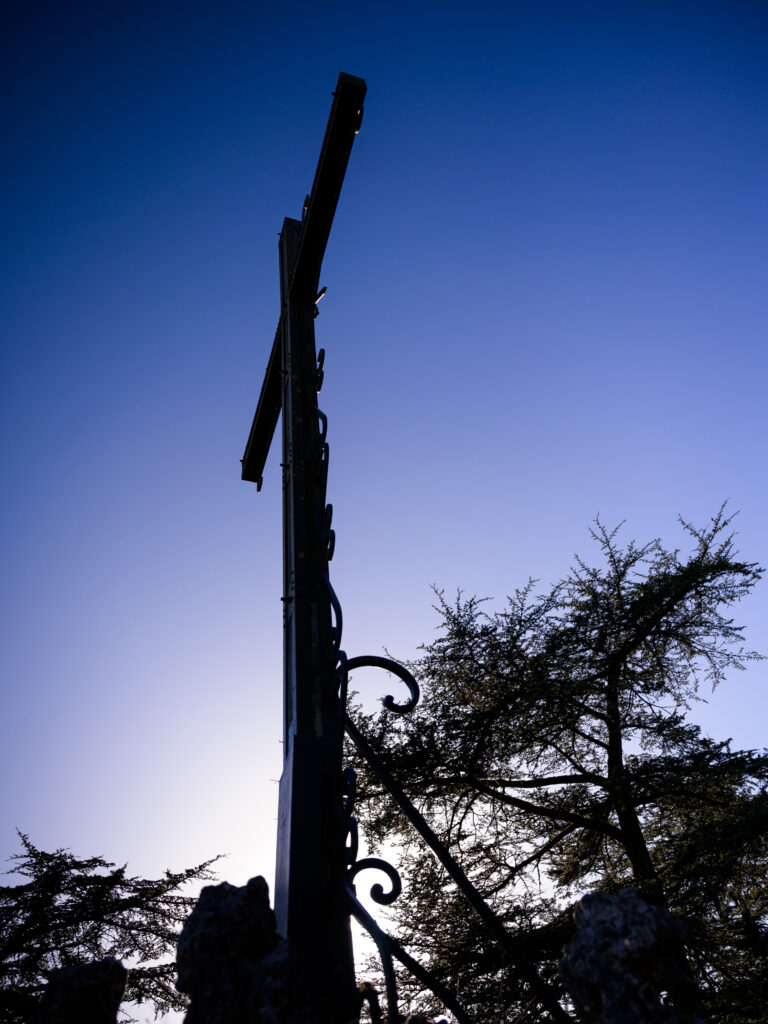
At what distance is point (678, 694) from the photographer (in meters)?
8.46

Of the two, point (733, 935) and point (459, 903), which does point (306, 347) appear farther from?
point (459, 903)

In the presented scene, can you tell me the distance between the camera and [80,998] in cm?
82

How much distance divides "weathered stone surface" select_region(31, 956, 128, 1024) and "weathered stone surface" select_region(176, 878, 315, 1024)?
9 cm

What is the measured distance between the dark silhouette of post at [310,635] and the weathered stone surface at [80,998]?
0.25 metres

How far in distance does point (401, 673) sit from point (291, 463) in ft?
2.85

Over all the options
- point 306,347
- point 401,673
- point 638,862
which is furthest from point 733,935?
point 306,347

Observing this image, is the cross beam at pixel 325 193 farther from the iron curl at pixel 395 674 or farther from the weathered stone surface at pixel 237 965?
the weathered stone surface at pixel 237 965

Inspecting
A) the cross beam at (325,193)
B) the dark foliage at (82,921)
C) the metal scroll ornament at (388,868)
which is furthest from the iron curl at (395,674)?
the dark foliage at (82,921)

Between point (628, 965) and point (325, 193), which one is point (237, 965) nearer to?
point (628, 965)

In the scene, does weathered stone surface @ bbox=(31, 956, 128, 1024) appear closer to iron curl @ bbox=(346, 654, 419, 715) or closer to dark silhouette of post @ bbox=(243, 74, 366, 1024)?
dark silhouette of post @ bbox=(243, 74, 366, 1024)

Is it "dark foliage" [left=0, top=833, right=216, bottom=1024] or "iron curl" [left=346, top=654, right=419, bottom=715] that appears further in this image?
"dark foliage" [left=0, top=833, right=216, bottom=1024]

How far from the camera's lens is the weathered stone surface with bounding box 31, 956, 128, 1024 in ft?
2.65

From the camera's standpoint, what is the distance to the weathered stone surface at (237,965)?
0.82 metres

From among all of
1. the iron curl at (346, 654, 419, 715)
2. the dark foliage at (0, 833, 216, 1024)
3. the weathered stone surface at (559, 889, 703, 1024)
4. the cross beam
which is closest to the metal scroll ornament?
the iron curl at (346, 654, 419, 715)
